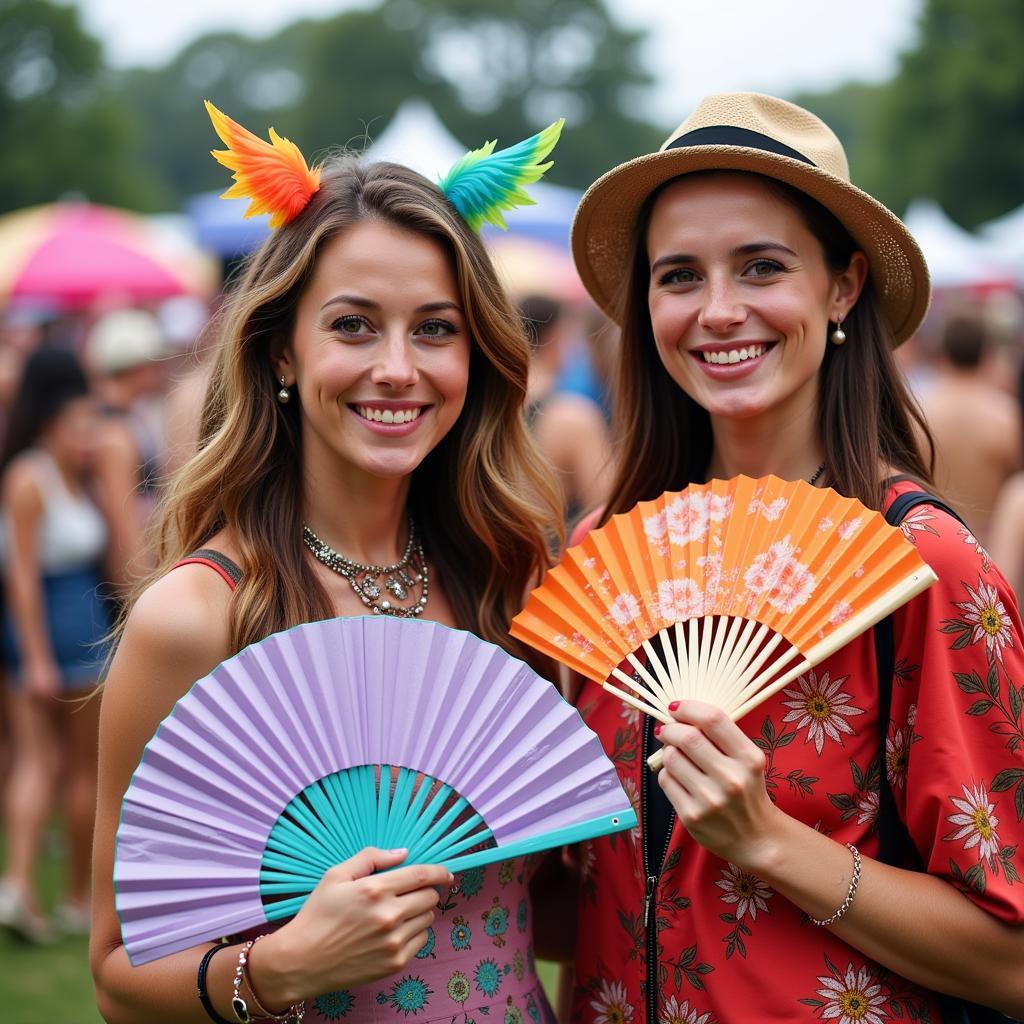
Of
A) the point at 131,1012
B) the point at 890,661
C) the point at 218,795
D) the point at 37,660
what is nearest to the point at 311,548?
the point at 218,795

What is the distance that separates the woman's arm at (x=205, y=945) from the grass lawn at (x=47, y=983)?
322 centimetres

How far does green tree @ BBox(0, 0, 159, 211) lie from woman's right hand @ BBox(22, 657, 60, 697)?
42.6m

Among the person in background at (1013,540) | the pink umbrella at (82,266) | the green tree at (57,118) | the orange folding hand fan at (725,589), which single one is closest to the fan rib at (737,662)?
the orange folding hand fan at (725,589)

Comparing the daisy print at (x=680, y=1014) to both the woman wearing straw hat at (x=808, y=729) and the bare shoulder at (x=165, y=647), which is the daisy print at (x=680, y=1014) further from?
the bare shoulder at (x=165, y=647)

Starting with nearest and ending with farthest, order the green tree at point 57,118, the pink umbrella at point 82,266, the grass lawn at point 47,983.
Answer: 1. the grass lawn at point 47,983
2. the pink umbrella at point 82,266
3. the green tree at point 57,118

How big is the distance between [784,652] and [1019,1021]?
2.55ft

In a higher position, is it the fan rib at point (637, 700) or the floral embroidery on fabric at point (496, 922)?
the fan rib at point (637, 700)

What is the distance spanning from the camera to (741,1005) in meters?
2.32

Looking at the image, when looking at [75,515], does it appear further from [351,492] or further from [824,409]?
[824,409]

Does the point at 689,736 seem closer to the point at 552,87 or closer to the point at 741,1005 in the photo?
the point at 741,1005

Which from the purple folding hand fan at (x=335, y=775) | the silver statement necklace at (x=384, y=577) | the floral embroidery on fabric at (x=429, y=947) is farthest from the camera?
the silver statement necklace at (x=384, y=577)

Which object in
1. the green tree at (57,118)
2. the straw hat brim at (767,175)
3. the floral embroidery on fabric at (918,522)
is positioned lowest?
the floral embroidery on fabric at (918,522)

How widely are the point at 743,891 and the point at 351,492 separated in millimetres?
1098

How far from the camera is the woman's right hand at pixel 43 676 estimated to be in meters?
6.33
